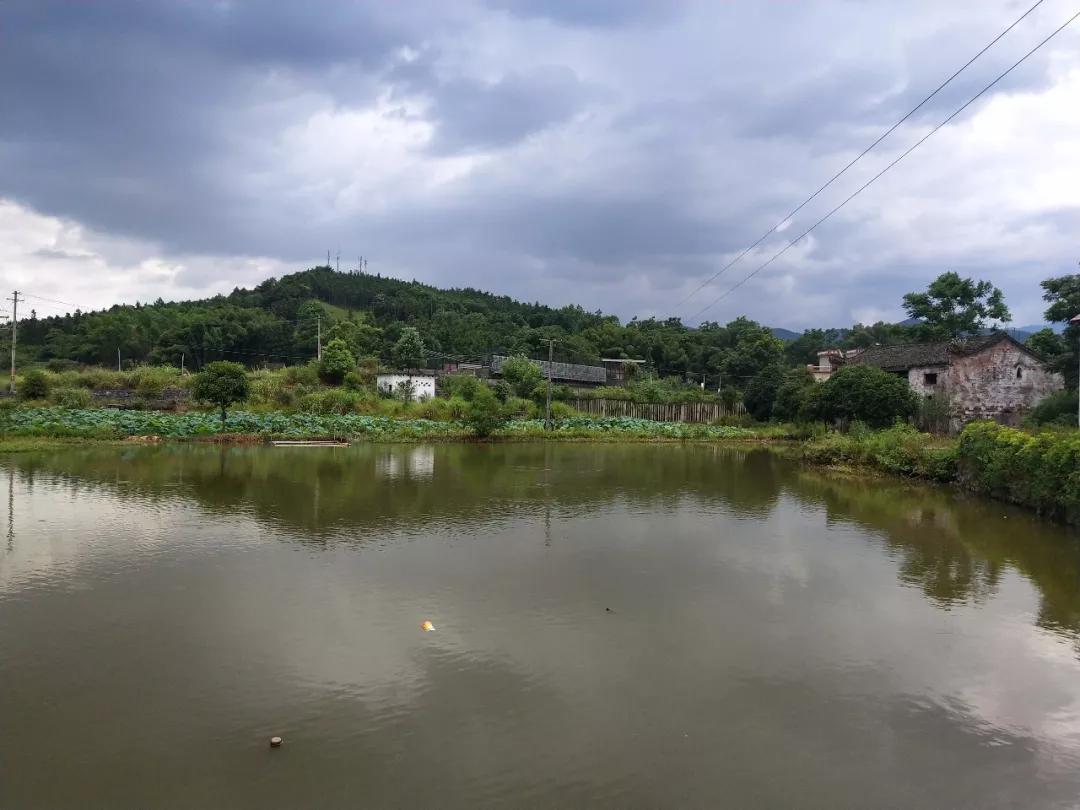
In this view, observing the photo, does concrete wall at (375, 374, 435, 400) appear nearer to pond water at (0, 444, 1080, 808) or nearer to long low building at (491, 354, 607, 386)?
long low building at (491, 354, 607, 386)

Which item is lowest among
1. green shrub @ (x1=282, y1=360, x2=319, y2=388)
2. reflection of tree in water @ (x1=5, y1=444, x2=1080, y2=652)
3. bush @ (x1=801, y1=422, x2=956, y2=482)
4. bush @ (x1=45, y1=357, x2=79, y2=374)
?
reflection of tree in water @ (x1=5, y1=444, x2=1080, y2=652)

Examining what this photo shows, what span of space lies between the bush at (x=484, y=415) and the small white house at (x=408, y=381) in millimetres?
9930

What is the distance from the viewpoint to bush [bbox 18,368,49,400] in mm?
31891

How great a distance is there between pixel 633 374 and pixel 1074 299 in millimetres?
29955

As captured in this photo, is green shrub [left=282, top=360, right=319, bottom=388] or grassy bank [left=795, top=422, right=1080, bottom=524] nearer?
grassy bank [left=795, top=422, right=1080, bottom=524]

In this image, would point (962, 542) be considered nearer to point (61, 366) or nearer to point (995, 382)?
point (995, 382)

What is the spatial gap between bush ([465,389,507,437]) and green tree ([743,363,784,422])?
53.3 feet

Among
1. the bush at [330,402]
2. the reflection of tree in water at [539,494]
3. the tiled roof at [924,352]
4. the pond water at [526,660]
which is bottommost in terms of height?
the pond water at [526,660]

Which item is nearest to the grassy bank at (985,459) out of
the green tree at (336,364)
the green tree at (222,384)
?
the green tree at (222,384)

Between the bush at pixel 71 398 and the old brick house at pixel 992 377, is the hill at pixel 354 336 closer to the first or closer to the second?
the bush at pixel 71 398

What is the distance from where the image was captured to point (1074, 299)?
23734 millimetres

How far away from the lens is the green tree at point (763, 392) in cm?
3741

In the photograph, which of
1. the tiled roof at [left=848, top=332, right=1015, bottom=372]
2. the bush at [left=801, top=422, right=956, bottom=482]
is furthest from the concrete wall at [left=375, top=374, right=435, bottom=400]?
the tiled roof at [left=848, top=332, right=1015, bottom=372]

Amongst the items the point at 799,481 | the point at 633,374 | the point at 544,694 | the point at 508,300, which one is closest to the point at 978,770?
the point at 544,694
